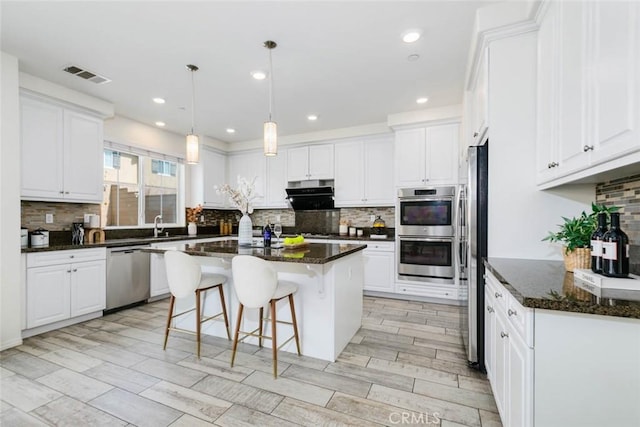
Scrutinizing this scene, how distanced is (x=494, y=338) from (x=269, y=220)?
4.75 meters

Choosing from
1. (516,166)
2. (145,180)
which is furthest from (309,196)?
(516,166)

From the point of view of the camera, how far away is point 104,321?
3.38 meters

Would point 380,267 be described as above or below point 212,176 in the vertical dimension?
below

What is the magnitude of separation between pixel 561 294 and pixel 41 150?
182 inches

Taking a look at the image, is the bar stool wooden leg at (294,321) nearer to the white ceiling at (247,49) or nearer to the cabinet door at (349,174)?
the white ceiling at (247,49)

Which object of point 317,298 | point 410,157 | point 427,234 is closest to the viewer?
point 317,298

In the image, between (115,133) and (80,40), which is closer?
(80,40)

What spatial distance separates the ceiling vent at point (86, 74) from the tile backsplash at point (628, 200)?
14.6 feet

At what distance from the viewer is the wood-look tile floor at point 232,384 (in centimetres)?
175

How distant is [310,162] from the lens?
203 inches

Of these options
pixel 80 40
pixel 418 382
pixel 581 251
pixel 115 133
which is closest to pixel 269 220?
pixel 115 133

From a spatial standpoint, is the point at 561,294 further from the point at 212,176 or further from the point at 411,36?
the point at 212,176

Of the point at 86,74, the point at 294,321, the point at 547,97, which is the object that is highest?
the point at 86,74

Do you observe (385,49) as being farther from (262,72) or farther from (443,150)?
(443,150)
